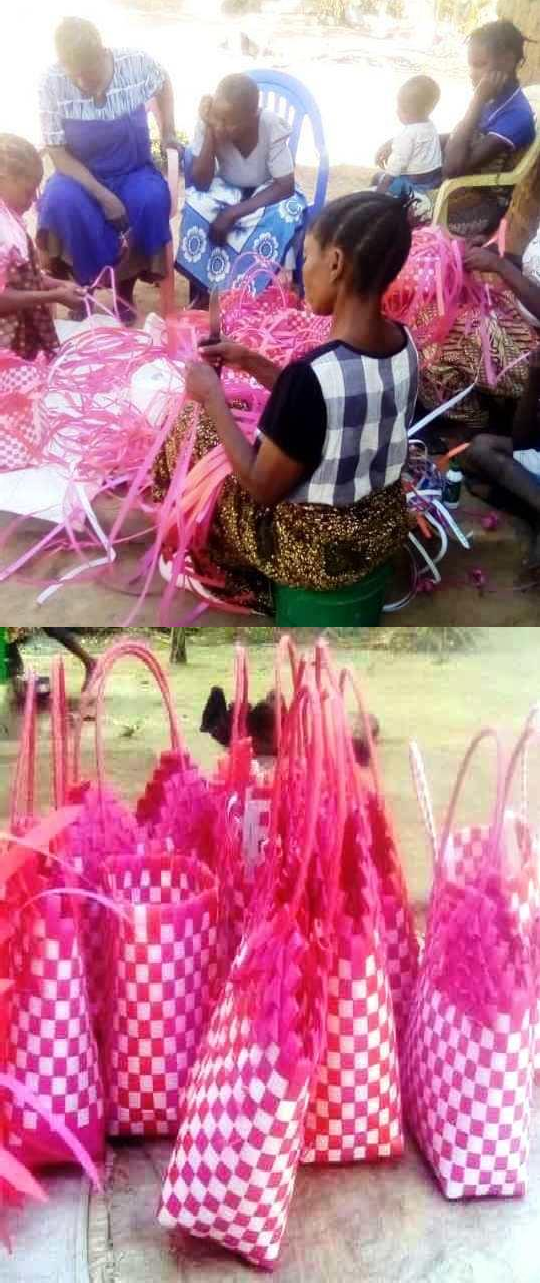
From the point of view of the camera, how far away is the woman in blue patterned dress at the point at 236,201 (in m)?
2.56

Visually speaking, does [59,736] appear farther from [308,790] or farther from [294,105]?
[294,105]

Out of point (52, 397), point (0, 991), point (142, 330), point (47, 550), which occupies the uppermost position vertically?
point (142, 330)

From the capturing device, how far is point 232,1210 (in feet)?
3.12

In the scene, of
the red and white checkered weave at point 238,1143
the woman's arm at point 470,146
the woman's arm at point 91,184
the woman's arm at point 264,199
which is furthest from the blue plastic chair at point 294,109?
the red and white checkered weave at point 238,1143

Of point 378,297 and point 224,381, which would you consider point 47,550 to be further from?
point 378,297

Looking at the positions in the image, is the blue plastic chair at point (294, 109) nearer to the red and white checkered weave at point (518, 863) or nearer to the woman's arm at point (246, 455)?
the woman's arm at point (246, 455)

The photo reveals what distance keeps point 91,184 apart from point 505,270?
104 cm

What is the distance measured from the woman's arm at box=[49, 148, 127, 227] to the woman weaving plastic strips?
0.74m

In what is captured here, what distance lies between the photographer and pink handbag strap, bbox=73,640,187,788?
1.05 metres

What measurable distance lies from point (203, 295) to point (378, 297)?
1.35 metres

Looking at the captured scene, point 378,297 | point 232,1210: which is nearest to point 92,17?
point 378,297

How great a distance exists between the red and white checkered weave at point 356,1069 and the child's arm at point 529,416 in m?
1.99

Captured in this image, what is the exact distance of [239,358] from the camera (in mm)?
1861

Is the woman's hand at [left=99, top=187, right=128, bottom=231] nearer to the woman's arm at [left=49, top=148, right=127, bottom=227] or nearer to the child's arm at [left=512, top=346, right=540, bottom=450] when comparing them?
the woman's arm at [left=49, top=148, right=127, bottom=227]
